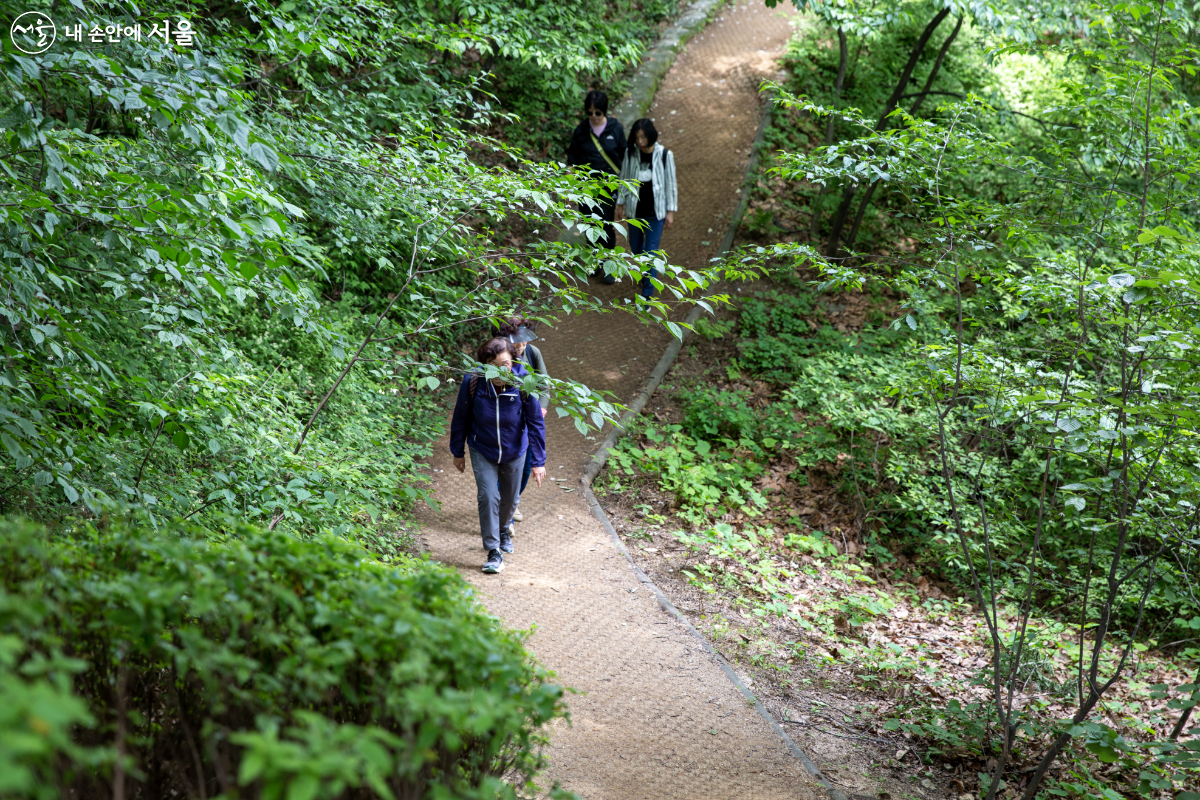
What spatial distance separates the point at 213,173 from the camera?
→ 133 inches

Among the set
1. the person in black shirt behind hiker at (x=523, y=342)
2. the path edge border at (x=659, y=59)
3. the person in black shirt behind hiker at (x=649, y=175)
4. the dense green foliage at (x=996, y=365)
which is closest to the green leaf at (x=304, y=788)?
the dense green foliage at (x=996, y=365)

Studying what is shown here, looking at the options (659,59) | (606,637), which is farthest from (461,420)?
(659,59)

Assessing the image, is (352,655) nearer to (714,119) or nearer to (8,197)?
(8,197)

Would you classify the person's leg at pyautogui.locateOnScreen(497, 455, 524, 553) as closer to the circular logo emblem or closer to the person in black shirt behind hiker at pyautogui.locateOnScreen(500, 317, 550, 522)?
the person in black shirt behind hiker at pyautogui.locateOnScreen(500, 317, 550, 522)

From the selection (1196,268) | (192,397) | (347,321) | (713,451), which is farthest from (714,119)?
(192,397)

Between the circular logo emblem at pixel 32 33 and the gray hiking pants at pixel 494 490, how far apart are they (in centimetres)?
361

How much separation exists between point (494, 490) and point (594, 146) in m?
5.84

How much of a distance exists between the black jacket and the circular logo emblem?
22.5 feet

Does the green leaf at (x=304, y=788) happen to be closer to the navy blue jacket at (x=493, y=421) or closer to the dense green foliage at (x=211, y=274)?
the dense green foliage at (x=211, y=274)

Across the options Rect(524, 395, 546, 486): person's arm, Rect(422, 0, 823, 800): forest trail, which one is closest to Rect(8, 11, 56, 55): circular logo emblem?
Rect(524, 395, 546, 486): person's arm

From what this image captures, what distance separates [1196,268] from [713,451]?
493cm

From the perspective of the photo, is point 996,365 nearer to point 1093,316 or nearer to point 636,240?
point 1093,316

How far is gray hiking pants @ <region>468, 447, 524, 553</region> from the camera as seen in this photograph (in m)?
5.97

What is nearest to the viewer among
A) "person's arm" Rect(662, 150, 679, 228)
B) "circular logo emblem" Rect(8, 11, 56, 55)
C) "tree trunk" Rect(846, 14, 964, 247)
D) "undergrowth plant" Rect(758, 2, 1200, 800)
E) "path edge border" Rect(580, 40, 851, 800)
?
"circular logo emblem" Rect(8, 11, 56, 55)
